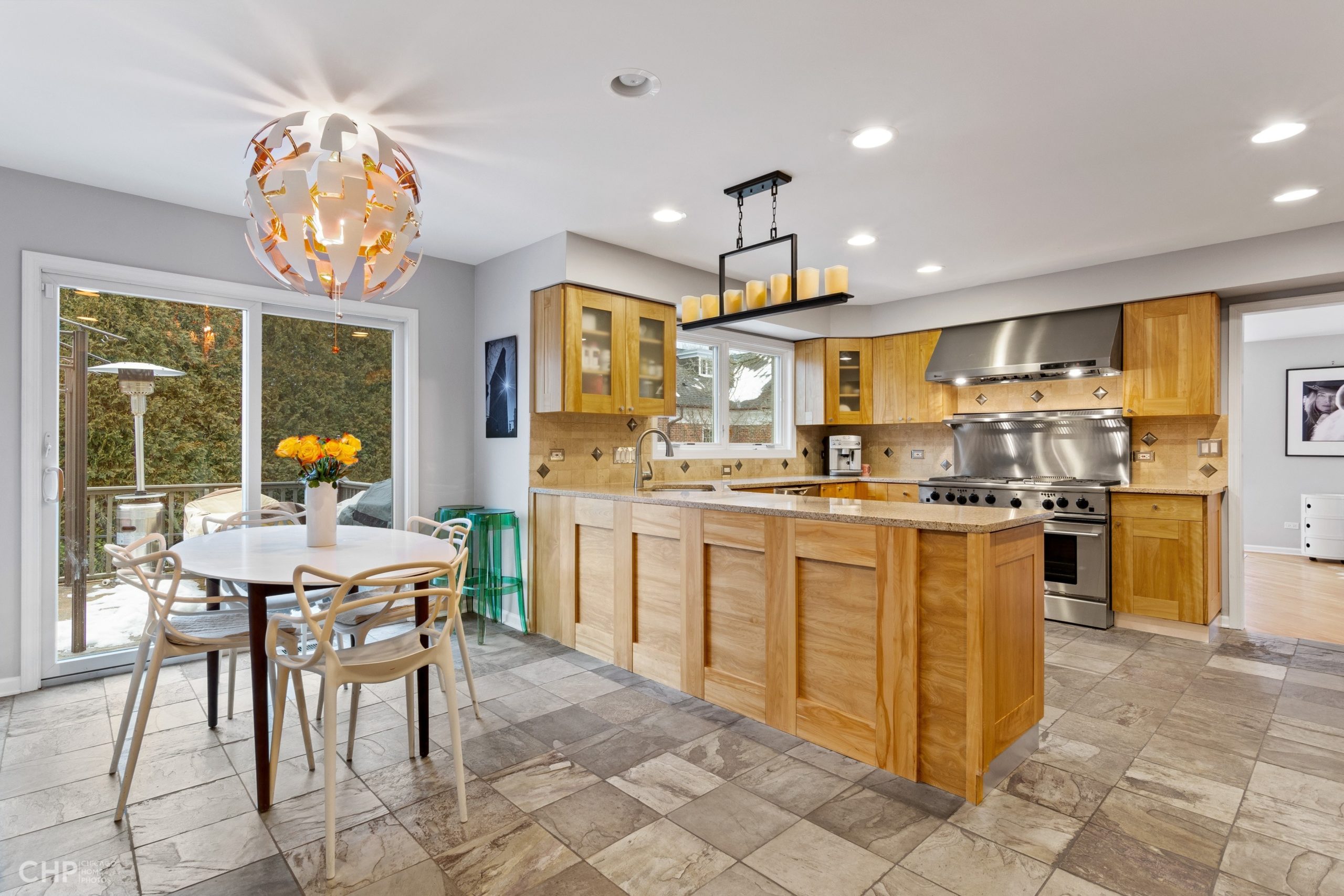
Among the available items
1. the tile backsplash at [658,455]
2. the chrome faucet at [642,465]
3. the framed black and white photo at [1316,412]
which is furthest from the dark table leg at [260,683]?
the framed black and white photo at [1316,412]

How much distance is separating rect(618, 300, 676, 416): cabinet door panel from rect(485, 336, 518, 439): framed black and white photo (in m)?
0.72

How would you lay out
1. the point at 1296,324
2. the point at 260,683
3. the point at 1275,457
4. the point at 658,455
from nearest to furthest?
the point at 260,683
the point at 658,455
the point at 1296,324
the point at 1275,457

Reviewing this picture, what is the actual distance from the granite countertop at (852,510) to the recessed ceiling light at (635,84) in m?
1.64

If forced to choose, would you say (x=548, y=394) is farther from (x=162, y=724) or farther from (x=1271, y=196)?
(x=1271, y=196)

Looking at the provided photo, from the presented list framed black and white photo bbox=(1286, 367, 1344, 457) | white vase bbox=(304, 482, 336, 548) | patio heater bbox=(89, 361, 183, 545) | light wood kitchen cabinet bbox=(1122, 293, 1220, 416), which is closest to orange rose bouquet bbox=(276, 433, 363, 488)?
white vase bbox=(304, 482, 336, 548)

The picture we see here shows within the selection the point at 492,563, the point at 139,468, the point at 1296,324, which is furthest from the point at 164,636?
the point at 1296,324

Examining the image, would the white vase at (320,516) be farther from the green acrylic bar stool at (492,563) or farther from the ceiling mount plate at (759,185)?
the ceiling mount plate at (759,185)

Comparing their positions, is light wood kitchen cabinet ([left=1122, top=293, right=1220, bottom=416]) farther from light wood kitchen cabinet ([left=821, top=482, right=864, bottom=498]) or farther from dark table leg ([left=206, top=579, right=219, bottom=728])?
dark table leg ([left=206, top=579, right=219, bottom=728])

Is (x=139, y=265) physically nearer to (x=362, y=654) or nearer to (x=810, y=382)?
(x=362, y=654)

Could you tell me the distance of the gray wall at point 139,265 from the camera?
310 centimetres

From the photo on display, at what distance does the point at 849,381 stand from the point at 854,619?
156 inches

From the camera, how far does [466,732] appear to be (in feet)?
9.05

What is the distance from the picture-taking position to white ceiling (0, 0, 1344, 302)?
2.02 m

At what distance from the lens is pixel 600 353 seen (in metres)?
4.21
